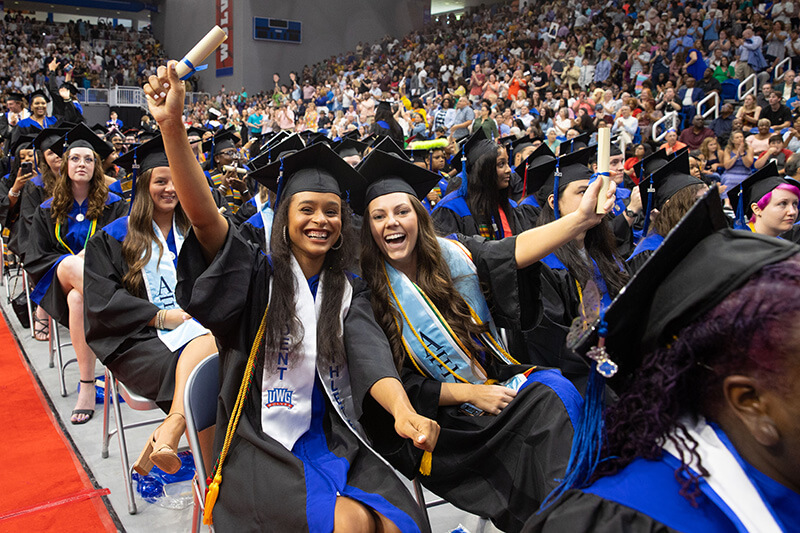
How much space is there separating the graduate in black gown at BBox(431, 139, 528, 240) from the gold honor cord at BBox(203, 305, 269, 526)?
222 centimetres

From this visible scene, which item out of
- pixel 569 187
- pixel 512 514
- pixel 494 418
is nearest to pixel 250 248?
pixel 494 418

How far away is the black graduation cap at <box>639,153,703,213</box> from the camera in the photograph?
161 inches

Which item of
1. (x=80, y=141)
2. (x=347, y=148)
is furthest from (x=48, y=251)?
(x=347, y=148)

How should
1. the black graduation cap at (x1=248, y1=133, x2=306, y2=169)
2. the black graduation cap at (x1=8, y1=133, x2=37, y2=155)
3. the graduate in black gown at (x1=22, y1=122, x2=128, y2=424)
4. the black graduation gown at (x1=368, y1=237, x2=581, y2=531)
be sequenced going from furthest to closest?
the black graduation cap at (x1=8, y1=133, x2=37, y2=155) → the black graduation cap at (x1=248, y1=133, x2=306, y2=169) → the graduate in black gown at (x1=22, y1=122, x2=128, y2=424) → the black graduation gown at (x1=368, y1=237, x2=581, y2=531)

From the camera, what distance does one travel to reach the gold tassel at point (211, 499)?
1.99m

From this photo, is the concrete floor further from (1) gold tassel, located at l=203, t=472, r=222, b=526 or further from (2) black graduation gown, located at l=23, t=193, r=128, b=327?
(1) gold tassel, located at l=203, t=472, r=222, b=526

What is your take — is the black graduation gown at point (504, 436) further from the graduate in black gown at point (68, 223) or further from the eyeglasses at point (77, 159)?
the eyeglasses at point (77, 159)

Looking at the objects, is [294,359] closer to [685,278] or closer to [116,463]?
[685,278]

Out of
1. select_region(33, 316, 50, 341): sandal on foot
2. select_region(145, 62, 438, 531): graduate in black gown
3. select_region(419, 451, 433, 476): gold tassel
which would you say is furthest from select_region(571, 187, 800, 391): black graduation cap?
select_region(33, 316, 50, 341): sandal on foot

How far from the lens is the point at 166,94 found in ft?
5.60

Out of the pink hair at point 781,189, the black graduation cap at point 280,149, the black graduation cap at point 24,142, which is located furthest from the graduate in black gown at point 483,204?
the black graduation cap at point 24,142

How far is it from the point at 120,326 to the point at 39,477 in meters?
0.95

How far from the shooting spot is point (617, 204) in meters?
5.45

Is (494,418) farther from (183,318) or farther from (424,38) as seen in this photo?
(424,38)
